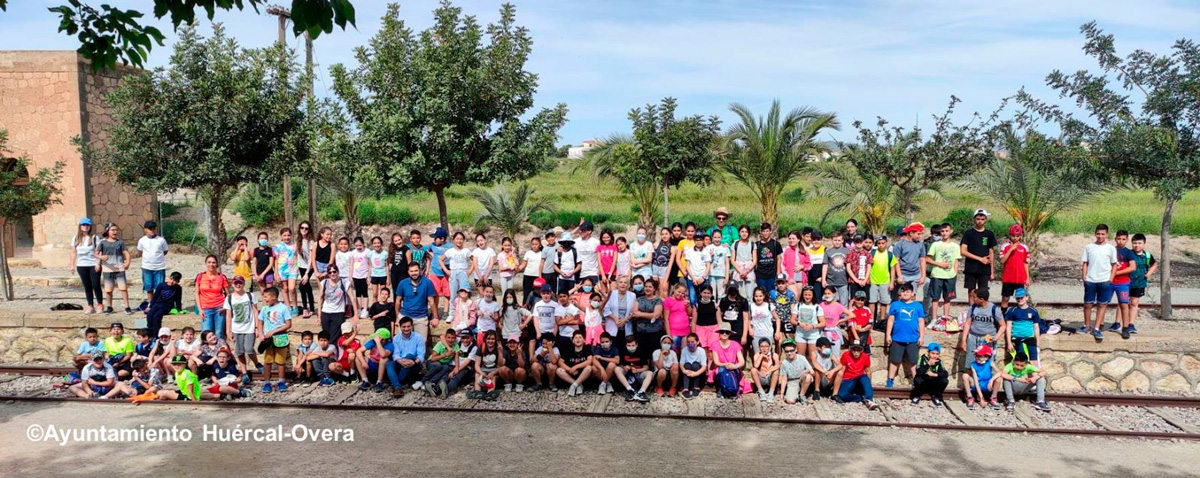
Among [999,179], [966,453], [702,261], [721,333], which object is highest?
A: [999,179]

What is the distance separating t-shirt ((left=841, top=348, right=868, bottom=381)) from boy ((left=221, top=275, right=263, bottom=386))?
8.64m

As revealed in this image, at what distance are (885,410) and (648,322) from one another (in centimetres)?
334

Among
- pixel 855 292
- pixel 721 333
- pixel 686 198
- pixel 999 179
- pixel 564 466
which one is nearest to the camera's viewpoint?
pixel 564 466

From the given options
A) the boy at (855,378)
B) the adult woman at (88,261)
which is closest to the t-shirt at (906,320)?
the boy at (855,378)

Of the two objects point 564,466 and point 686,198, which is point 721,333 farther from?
point 686,198

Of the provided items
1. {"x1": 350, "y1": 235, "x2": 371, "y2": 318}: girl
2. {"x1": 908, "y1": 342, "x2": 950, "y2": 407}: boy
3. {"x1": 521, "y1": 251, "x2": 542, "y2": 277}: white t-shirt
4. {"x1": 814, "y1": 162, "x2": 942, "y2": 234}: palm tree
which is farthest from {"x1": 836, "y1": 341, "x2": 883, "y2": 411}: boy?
{"x1": 814, "y1": 162, "x2": 942, "y2": 234}: palm tree

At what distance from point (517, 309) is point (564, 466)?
356 centimetres

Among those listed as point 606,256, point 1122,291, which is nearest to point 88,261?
point 606,256

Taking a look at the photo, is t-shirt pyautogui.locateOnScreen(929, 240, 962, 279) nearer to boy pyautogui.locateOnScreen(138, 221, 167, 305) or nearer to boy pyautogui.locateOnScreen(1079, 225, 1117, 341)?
boy pyautogui.locateOnScreen(1079, 225, 1117, 341)

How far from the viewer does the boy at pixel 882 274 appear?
12.0 meters

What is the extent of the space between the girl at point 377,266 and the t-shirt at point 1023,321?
878 cm

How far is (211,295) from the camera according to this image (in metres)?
12.6

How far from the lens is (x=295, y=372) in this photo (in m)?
12.4

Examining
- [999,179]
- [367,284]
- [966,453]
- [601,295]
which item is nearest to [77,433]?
[367,284]
